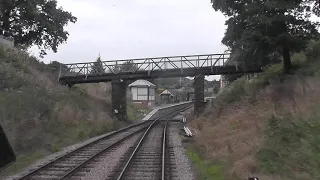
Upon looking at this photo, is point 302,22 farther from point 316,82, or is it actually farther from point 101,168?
point 101,168

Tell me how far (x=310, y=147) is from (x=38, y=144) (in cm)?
1379

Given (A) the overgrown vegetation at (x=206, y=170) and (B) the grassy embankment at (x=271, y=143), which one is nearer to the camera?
(B) the grassy embankment at (x=271, y=143)

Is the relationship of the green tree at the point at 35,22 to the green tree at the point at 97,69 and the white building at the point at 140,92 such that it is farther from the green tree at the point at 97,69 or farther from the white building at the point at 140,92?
the white building at the point at 140,92

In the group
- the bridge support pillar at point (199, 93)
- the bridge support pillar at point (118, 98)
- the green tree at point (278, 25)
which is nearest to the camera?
the green tree at point (278, 25)

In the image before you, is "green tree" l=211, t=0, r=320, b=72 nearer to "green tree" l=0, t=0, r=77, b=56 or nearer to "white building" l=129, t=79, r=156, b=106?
"green tree" l=0, t=0, r=77, b=56

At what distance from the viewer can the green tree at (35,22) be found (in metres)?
40.9

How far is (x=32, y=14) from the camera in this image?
134 ft

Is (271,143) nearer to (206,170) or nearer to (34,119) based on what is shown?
(206,170)

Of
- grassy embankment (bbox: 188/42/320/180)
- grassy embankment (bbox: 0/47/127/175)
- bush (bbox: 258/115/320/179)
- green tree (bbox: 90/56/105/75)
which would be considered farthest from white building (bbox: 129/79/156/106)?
bush (bbox: 258/115/320/179)

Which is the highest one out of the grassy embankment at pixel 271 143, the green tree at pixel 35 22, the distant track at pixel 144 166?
the green tree at pixel 35 22

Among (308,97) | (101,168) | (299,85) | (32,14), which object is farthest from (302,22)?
(32,14)

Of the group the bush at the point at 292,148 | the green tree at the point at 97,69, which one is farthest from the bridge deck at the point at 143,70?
the bush at the point at 292,148

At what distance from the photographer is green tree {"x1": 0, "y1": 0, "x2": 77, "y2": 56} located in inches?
1610

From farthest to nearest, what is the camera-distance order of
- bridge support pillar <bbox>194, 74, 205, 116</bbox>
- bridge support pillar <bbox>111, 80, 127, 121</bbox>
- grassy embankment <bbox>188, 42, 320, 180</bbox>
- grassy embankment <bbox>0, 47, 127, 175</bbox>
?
bridge support pillar <bbox>111, 80, 127, 121</bbox> → bridge support pillar <bbox>194, 74, 205, 116</bbox> → grassy embankment <bbox>0, 47, 127, 175</bbox> → grassy embankment <bbox>188, 42, 320, 180</bbox>
